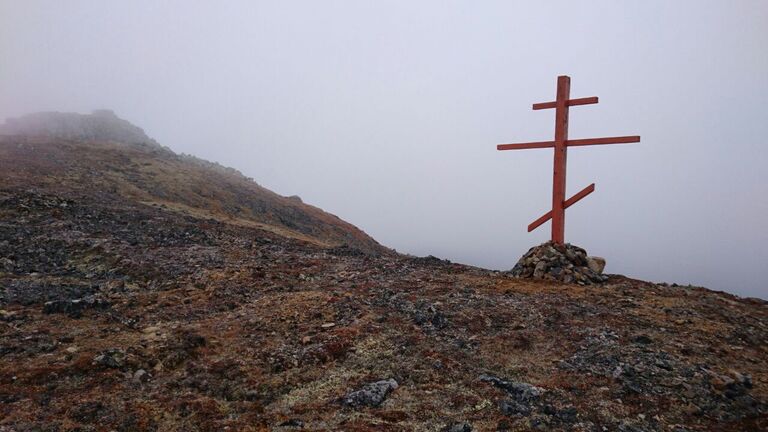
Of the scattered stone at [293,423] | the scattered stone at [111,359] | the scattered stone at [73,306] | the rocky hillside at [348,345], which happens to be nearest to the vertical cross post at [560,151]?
the rocky hillside at [348,345]

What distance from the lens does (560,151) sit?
1286 cm

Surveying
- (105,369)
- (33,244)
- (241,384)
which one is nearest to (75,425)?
(105,369)

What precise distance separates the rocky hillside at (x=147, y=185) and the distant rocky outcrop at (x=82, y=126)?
16.3m

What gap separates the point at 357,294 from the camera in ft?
38.1

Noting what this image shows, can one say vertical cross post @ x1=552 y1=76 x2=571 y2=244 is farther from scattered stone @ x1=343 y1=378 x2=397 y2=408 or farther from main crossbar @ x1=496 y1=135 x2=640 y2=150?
scattered stone @ x1=343 y1=378 x2=397 y2=408

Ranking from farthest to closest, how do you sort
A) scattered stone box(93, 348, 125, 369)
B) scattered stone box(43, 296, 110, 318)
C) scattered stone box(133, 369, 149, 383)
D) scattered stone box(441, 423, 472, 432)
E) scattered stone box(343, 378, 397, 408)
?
1. scattered stone box(43, 296, 110, 318)
2. scattered stone box(93, 348, 125, 369)
3. scattered stone box(133, 369, 149, 383)
4. scattered stone box(343, 378, 397, 408)
5. scattered stone box(441, 423, 472, 432)

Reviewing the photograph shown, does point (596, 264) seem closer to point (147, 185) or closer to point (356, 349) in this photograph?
point (356, 349)

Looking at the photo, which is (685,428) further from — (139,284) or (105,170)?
(105,170)

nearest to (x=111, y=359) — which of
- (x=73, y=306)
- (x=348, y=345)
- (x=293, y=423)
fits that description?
(x=73, y=306)

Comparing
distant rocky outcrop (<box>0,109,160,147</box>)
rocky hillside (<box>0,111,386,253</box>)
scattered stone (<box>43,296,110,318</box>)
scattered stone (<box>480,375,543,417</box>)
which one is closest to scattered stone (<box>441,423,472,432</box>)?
scattered stone (<box>480,375,543,417</box>)

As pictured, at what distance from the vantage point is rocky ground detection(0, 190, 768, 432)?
6.39 metres

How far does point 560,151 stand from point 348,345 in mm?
8347

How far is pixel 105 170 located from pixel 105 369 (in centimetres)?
2738

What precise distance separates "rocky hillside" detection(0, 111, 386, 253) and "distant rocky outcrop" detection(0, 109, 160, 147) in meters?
16.3
